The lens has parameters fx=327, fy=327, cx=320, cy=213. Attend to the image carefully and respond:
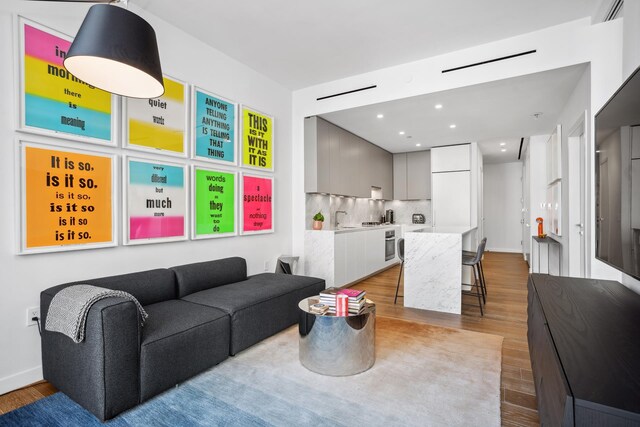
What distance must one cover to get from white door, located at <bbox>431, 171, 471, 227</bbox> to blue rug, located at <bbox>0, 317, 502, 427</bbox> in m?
4.45

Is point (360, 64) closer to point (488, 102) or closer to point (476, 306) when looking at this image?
point (488, 102)

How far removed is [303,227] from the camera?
4719 mm

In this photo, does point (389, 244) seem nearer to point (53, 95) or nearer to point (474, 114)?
point (474, 114)

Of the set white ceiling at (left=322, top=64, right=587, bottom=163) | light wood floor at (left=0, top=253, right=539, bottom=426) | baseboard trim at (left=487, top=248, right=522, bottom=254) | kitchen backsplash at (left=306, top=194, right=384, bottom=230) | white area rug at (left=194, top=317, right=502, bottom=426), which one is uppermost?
white ceiling at (left=322, top=64, right=587, bottom=163)

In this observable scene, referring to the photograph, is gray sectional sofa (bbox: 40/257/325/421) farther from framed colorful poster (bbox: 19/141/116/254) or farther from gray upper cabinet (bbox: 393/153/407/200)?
gray upper cabinet (bbox: 393/153/407/200)

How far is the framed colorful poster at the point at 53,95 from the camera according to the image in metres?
2.21

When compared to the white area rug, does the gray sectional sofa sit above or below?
above

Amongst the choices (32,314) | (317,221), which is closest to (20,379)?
(32,314)

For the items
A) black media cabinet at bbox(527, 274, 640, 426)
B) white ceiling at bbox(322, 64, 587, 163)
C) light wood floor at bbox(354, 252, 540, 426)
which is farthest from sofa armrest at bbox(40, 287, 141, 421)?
white ceiling at bbox(322, 64, 587, 163)

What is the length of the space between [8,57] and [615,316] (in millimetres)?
3741

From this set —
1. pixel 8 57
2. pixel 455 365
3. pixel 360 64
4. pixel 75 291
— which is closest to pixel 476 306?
pixel 455 365

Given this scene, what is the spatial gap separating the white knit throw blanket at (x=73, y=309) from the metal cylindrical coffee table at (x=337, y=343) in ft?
3.65

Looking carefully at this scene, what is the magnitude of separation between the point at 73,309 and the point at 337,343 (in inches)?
63.5

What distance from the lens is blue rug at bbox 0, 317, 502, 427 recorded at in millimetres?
1806
